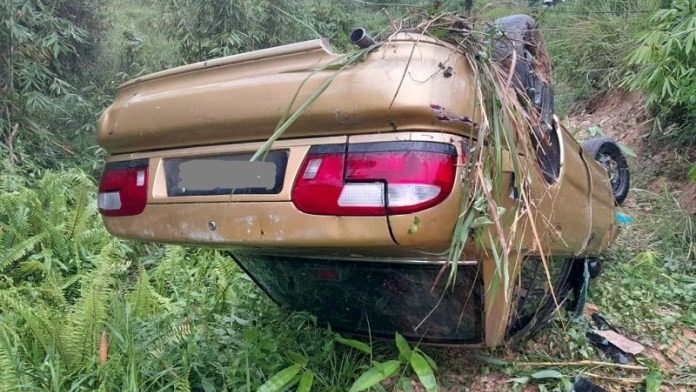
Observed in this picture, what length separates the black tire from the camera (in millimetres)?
4711

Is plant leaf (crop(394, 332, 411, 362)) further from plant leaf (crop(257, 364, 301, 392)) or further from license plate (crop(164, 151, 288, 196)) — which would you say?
license plate (crop(164, 151, 288, 196))

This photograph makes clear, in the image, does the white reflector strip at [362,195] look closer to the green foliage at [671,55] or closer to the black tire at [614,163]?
the black tire at [614,163]

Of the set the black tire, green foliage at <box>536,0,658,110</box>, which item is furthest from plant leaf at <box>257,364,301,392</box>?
green foliage at <box>536,0,658,110</box>

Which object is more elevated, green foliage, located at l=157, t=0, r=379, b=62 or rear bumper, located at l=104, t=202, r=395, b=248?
green foliage, located at l=157, t=0, r=379, b=62

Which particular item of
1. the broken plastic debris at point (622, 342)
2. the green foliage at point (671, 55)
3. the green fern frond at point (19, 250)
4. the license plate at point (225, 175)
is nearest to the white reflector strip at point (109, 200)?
the license plate at point (225, 175)

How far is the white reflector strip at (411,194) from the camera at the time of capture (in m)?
1.57

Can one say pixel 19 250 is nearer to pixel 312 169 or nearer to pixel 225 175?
pixel 225 175

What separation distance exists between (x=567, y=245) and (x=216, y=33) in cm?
653

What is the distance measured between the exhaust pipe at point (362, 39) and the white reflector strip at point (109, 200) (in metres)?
1.04

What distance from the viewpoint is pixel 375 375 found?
227cm

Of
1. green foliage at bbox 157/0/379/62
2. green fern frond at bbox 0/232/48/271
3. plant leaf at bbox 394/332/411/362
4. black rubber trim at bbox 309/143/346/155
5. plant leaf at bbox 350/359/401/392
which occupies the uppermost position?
green foliage at bbox 157/0/379/62

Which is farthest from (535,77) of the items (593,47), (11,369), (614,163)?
(593,47)

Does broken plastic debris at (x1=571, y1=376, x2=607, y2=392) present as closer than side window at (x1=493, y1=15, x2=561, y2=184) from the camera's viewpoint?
No

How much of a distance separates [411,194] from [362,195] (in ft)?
0.46
